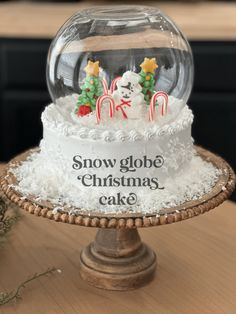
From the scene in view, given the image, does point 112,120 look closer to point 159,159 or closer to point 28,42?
point 159,159

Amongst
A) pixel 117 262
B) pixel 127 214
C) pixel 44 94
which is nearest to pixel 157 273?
pixel 117 262

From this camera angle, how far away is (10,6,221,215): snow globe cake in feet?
3.40

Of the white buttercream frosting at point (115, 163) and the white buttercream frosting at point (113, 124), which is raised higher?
the white buttercream frosting at point (113, 124)

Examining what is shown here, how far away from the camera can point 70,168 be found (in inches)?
42.2

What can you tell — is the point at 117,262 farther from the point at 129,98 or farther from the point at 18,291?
the point at 129,98

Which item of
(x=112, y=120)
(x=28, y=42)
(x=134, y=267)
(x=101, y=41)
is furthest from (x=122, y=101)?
(x=28, y=42)

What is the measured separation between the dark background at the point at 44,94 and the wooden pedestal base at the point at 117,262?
1266 mm

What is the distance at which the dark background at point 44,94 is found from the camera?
7.55ft

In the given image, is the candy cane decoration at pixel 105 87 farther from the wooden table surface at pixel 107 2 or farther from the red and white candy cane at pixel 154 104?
the wooden table surface at pixel 107 2

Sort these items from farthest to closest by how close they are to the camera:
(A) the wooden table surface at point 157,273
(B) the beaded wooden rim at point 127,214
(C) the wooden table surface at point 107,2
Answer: (C) the wooden table surface at point 107,2, (A) the wooden table surface at point 157,273, (B) the beaded wooden rim at point 127,214

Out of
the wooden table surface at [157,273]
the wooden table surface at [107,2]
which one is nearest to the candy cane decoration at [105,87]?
the wooden table surface at [157,273]

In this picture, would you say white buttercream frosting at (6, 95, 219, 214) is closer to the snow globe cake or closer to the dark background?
the snow globe cake

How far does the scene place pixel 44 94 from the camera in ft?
7.75

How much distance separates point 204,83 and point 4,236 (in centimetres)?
129
